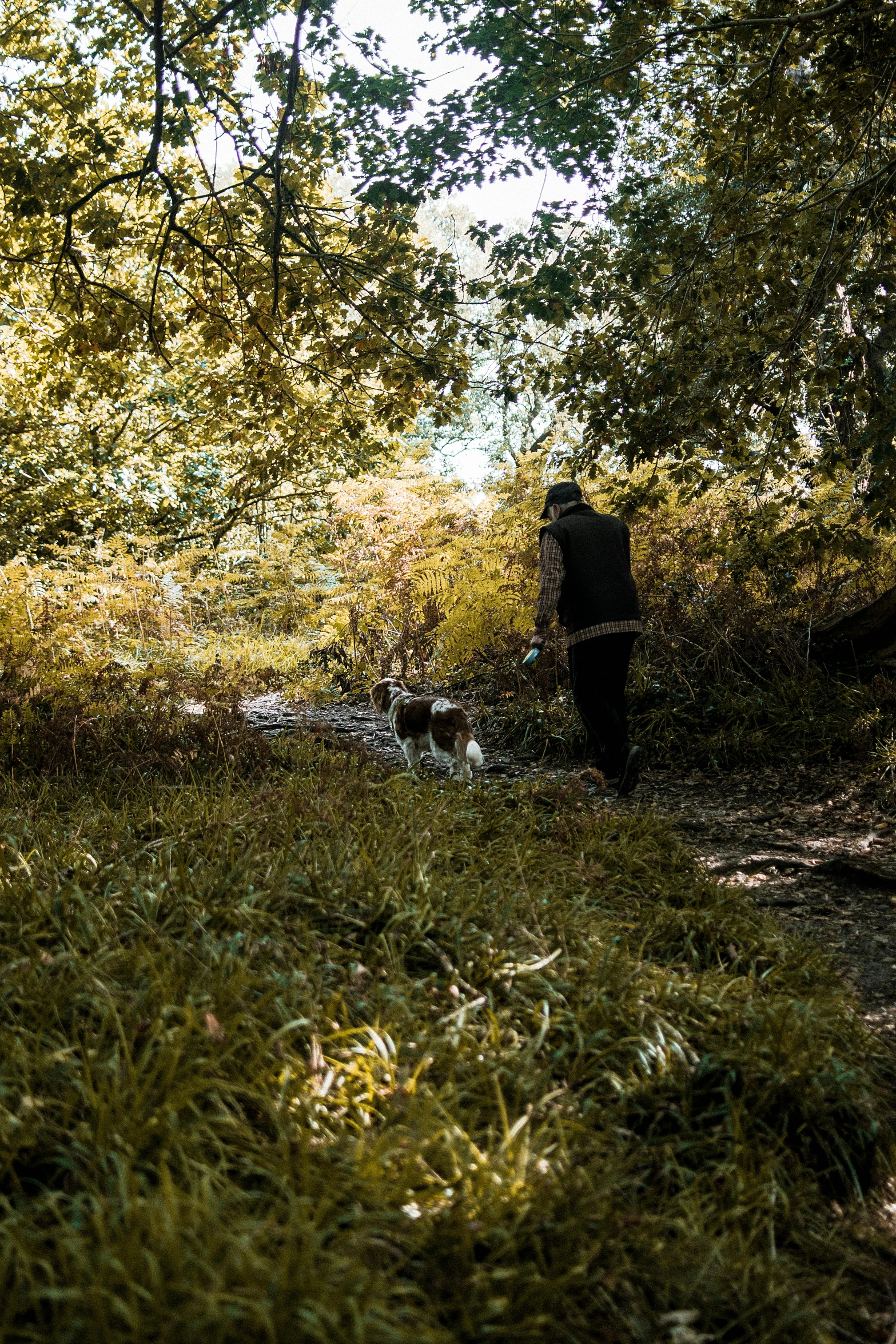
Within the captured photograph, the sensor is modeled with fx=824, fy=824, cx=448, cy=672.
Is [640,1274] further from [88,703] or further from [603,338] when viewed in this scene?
[603,338]

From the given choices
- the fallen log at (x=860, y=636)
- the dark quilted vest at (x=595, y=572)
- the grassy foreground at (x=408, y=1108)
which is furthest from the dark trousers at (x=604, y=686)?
the grassy foreground at (x=408, y=1108)

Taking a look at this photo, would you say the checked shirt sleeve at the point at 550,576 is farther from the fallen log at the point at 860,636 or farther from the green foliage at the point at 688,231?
the fallen log at the point at 860,636

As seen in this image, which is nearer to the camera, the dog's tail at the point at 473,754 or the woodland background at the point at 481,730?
the woodland background at the point at 481,730

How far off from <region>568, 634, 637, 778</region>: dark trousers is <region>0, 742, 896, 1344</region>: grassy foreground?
2363mm

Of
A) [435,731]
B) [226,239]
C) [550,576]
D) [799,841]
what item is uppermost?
[226,239]

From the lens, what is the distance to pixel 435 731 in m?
5.75

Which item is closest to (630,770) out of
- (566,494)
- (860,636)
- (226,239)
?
(566,494)

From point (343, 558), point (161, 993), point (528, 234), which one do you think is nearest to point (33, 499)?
point (343, 558)

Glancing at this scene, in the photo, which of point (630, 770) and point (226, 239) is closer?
point (630, 770)

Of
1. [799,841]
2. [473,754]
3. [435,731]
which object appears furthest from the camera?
[435,731]

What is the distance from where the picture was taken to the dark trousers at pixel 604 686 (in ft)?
19.3

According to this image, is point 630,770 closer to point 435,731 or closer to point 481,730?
point 435,731

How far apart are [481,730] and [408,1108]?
231 inches

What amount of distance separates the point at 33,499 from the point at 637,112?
35.4 feet
